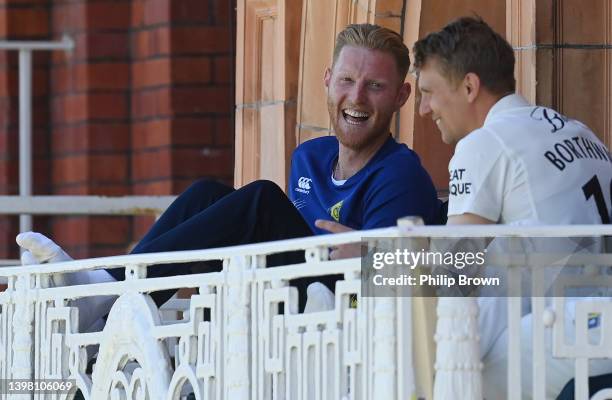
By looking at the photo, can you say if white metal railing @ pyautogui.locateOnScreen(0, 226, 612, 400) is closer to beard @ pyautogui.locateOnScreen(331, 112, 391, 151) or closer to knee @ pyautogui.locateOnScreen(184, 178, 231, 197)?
knee @ pyautogui.locateOnScreen(184, 178, 231, 197)

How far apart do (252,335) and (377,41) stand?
1.23 metres

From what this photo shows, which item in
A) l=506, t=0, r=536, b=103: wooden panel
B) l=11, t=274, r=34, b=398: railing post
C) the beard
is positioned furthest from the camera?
l=506, t=0, r=536, b=103: wooden panel

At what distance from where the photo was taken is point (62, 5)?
916cm

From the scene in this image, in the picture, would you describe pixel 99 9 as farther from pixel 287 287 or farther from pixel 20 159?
pixel 287 287

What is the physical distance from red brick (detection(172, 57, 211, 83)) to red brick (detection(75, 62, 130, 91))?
0.46 metres

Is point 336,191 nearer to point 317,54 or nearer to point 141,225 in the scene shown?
point 317,54

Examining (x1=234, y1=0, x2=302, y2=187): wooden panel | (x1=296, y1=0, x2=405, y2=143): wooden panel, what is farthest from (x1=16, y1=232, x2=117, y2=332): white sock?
(x1=234, y1=0, x2=302, y2=187): wooden panel

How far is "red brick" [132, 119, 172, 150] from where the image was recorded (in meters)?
8.58

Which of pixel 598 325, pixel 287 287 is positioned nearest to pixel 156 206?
pixel 287 287

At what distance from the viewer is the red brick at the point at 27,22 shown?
359 inches

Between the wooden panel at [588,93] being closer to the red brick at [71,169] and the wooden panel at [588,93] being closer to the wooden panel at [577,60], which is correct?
the wooden panel at [577,60]

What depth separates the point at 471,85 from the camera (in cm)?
392

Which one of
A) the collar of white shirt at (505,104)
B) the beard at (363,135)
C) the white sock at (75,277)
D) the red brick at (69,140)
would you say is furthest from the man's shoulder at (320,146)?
the red brick at (69,140)

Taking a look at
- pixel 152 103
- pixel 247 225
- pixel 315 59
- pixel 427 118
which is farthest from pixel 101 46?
pixel 247 225
